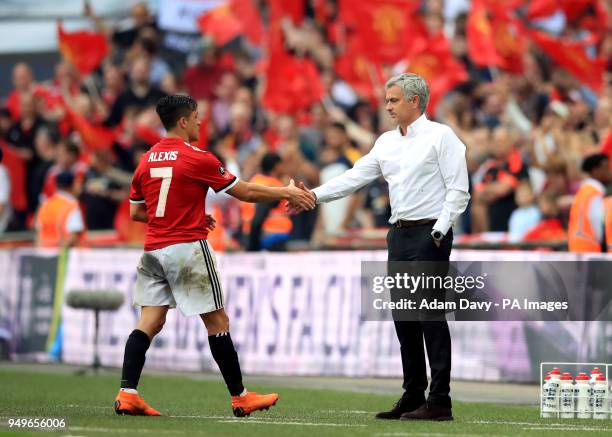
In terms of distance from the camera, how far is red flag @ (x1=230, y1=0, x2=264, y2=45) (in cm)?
2211

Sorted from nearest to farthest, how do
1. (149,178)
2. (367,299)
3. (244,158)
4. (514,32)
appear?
(149,178), (367,299), (514,32), (244,158)

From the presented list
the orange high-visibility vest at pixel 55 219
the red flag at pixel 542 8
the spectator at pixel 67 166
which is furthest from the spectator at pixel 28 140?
the red flag at pixel 542 8

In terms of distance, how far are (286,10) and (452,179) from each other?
1169cm

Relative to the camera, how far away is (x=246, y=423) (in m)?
10.7

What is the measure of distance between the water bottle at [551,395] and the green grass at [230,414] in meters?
0.16

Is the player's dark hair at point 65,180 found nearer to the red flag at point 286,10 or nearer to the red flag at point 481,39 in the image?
the red flag at point 286,10

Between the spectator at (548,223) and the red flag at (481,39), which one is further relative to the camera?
the red flag at (481,39)

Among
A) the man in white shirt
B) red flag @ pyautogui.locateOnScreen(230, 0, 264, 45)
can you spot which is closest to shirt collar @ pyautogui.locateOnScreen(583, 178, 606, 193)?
the man in white shirt

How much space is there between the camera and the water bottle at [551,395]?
452 inches

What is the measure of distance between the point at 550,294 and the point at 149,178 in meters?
5.47

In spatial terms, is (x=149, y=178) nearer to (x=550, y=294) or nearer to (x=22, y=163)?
(x=550, y=294)

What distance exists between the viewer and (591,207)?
49.5ft

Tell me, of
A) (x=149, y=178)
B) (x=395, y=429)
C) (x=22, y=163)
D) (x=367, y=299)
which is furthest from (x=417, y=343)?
(x=22, y=163)

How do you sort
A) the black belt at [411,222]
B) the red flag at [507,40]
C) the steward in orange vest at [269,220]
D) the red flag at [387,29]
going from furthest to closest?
the red flag at [387,29] → the red flag at [507,40] → the steward in orange vest at [269,220] → the black belt at [411,222]
